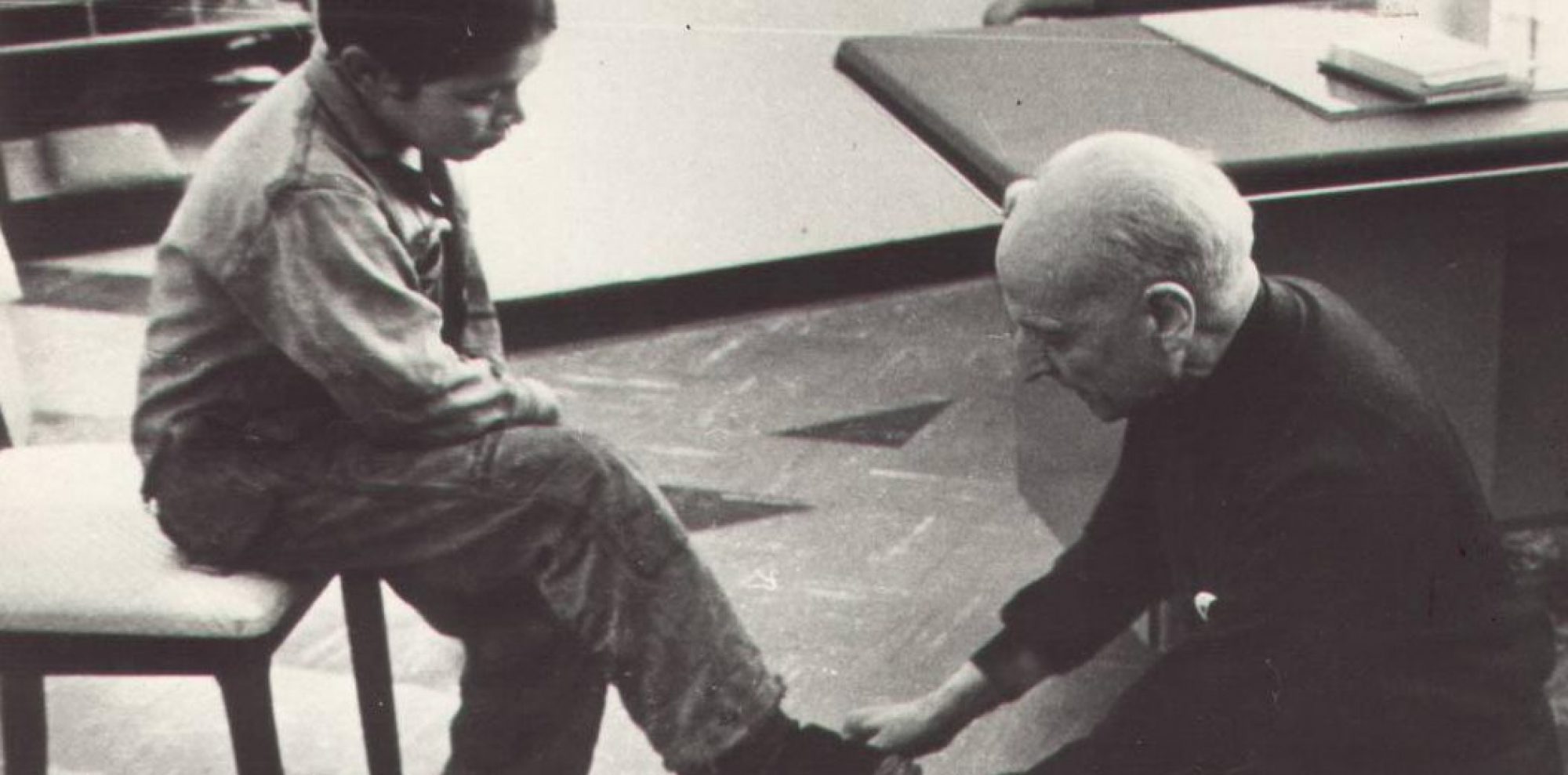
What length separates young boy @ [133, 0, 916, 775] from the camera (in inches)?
80.3

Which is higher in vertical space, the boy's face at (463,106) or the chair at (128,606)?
the boy's face at (463,106)

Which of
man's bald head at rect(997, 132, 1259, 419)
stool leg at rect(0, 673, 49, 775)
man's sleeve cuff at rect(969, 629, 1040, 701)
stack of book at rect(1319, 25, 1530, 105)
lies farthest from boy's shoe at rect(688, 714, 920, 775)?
stack of book at rect(1319, 25, 1530, 105)

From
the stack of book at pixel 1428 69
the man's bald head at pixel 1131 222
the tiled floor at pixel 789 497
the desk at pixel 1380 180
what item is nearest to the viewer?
the man's bald head at pixel 1131 222

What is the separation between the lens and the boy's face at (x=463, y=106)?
6.79ft

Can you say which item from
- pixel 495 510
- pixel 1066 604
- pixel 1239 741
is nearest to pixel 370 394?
pixel 495 510

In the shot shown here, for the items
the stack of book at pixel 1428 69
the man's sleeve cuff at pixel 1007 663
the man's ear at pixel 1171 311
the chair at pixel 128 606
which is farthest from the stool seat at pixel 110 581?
the stack of book at pixel 1428 69

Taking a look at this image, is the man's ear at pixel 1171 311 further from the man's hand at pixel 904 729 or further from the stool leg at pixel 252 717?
the stool leg at pixel 252 717

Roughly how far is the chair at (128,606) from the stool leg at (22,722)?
0.13 metres

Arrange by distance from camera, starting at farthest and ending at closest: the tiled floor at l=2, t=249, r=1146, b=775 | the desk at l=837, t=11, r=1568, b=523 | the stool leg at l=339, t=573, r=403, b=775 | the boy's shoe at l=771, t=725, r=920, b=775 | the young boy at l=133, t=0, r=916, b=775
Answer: the tiled floor at l=2, t=249, r=1146, b=775 < the desk at l=837, t=11, r=1568, b=523 < the stool leg at l=339, t=573, r=403, b=775 < the boy's shoe at l=771, t=725, r=920, b=775 < the young boy at l=133, t=0, r=916, b=775

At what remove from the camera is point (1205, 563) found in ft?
6.11

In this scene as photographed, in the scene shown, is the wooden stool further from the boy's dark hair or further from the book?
the book

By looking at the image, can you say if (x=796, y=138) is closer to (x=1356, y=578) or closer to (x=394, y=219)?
(x=394, y=219)

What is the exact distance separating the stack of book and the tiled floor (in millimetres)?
622

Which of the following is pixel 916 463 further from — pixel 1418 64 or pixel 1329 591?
pixel 1329 591
